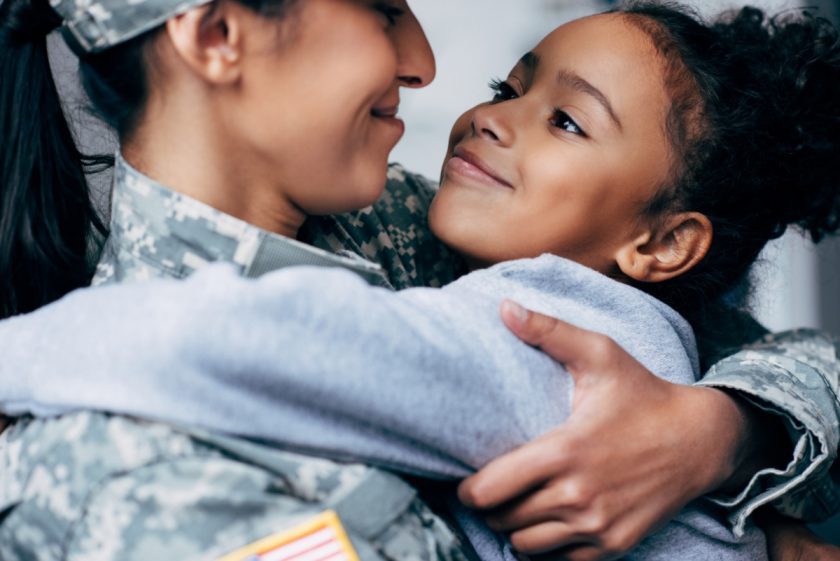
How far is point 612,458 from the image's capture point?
3.09ft

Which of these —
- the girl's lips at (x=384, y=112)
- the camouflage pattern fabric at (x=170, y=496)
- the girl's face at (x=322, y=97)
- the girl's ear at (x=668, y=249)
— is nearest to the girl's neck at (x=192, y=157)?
the girl's face at (x=322, y=97)

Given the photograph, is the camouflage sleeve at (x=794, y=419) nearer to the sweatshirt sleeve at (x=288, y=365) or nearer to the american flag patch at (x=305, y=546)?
the sweatshirt sleeve at (x=288, y=365)

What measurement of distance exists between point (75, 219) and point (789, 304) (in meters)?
2.03

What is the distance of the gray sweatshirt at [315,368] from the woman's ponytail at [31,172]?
0.21 m

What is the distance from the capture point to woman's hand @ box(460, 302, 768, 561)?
2.94 feet

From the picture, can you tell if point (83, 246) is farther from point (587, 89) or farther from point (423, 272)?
point (587, 89)

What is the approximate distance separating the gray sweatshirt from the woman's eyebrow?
0.45 m

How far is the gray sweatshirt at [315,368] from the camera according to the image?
2.49ft

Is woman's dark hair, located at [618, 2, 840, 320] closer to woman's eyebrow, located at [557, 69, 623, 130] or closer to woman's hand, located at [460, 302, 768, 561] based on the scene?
woman's eyebrow, located at [557, 69, 623, 130]

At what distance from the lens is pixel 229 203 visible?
1059 millimetres

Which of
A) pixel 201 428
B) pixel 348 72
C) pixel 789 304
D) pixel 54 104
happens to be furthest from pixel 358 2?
pixel 789 304

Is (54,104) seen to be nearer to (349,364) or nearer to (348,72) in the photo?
(348,72)

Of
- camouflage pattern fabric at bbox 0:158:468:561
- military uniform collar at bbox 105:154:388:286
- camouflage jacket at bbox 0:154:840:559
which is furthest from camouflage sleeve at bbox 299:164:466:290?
camouflage pattern fabric at bbox 0:158:468:561

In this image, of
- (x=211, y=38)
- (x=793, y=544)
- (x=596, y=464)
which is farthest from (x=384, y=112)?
(x=793, y=544)
